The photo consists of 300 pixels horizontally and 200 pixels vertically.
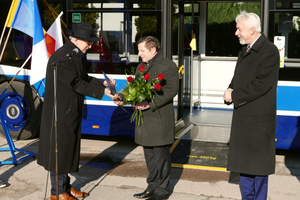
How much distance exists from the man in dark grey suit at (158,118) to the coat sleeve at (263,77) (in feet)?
3.03

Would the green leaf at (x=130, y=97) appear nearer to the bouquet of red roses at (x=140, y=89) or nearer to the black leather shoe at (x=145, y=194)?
the bouquet of red roses at (x=140, y=89)

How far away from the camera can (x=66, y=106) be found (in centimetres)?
438

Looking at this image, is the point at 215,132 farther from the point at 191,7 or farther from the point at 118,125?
the point at 191,7

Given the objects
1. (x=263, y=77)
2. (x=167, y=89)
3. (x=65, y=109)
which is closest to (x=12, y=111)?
(x=65, y=109)

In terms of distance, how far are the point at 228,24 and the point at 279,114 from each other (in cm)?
362

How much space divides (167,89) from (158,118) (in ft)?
1.06

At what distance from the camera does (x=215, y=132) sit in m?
7.25

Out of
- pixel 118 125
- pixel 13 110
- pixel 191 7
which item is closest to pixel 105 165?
pixel 118 125

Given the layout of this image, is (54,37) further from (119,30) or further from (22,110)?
(22,110)

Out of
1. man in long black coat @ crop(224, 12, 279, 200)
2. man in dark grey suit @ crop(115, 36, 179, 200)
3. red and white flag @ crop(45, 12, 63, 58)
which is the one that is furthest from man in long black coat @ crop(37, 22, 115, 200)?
red and white flag @ crop(45, 12, 63, 58)

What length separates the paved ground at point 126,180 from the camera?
4887 mm

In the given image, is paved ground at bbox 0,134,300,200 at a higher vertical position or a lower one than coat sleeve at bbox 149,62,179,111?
lower

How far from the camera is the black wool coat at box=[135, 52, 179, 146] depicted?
4.47 m

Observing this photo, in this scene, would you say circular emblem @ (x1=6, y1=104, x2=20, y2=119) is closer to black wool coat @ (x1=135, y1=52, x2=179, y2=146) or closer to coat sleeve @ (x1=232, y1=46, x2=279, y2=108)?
black wool coat @ (x1=135, y1=52, x2=179, y2=146)
